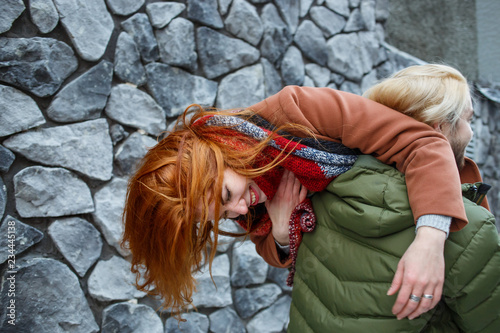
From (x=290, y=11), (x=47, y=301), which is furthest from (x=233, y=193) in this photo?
(x=290, y=11)

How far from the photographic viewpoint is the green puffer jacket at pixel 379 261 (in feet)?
2.90

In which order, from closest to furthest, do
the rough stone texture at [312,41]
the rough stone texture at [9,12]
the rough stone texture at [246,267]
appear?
the rough stone texture at [9,12] < the rough stone texture at [246,267] < the rough stone texture at [312,41]

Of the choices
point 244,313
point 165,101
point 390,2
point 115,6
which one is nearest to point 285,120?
point 165,101

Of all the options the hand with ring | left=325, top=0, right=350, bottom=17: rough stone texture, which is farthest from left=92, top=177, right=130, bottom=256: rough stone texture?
left=325, top=0, right=350, bottom=17: rough stone texture

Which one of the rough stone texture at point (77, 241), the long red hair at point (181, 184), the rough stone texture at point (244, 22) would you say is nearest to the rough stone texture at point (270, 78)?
the rough stone texture at point (244, 22)

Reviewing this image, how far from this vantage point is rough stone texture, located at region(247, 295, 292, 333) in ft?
8.04

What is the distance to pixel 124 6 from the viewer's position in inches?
79.5

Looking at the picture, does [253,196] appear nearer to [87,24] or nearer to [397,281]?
[397,281]

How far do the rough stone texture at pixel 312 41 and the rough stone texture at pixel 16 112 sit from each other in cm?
185

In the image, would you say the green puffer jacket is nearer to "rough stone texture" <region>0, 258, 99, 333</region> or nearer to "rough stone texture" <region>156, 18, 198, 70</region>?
"rough stone texture" <region>0, 258, 99, 333</region>

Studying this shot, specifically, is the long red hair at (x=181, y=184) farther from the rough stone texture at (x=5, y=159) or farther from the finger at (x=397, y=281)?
the rough stone texture at (x=5, y=159)

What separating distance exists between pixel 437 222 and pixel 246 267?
1.70 metres

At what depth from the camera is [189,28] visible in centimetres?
224

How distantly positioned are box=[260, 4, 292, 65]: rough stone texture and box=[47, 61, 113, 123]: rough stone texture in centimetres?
110
